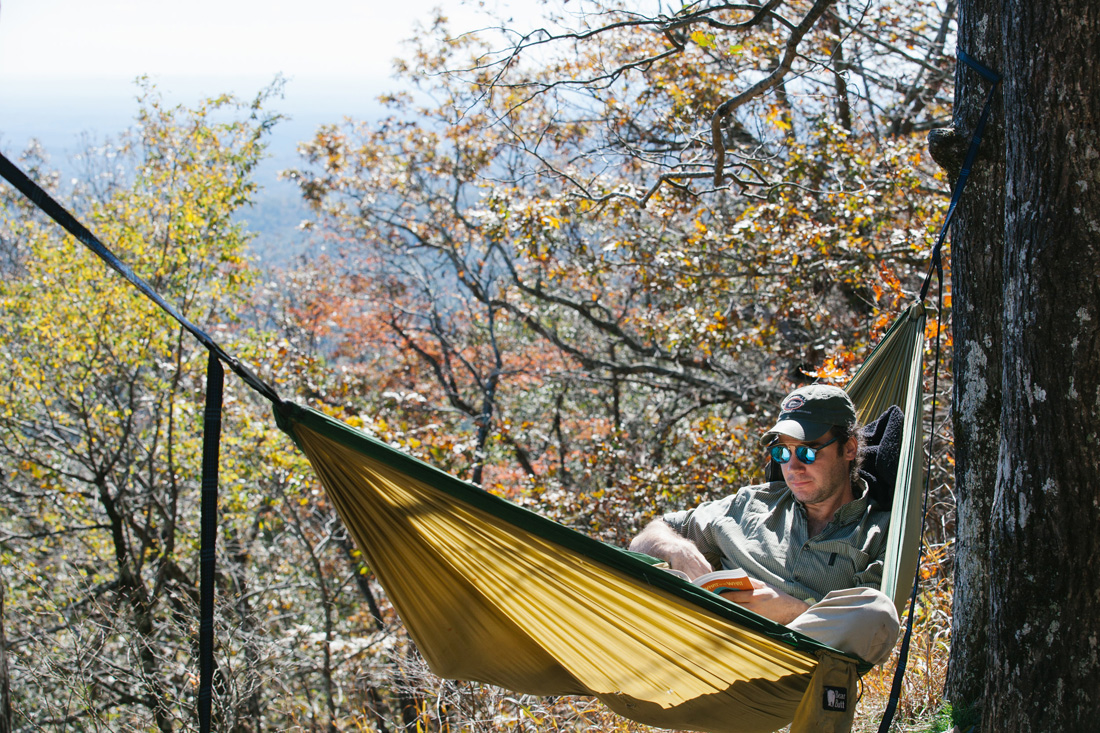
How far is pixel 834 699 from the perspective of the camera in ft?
4.81

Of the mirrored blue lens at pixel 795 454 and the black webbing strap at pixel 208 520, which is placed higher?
the mirrored blue lens at pixel 795 454

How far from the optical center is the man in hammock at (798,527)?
6.13ft

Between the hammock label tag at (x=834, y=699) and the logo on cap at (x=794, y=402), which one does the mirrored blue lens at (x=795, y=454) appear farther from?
the hammock label tag at (x=834, y=699)

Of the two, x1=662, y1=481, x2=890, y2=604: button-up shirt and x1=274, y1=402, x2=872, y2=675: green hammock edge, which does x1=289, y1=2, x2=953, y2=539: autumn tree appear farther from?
x1=274, y1=402, x2=872, y2=675: green hammock edge

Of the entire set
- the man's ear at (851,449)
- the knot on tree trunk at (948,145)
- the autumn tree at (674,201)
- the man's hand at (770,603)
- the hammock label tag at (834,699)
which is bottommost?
the hammock label tag at (834,699)

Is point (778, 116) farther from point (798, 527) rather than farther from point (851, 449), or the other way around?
point (798, 527)

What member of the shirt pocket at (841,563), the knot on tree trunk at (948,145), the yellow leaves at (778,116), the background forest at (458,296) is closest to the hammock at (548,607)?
the shirt pocket at (841,563)

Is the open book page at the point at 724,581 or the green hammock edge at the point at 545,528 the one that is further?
the open book page at the point at 724,581

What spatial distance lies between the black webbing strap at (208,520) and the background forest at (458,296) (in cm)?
154

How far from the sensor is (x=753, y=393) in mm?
5852

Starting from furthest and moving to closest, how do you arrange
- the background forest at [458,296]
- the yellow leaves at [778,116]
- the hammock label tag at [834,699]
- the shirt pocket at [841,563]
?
the yellow leaves at [778,116]
the background forest at [458,296]
the shirt pocket at [841,563]
the hammock label tag at [834,699]

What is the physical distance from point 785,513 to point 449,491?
964mm

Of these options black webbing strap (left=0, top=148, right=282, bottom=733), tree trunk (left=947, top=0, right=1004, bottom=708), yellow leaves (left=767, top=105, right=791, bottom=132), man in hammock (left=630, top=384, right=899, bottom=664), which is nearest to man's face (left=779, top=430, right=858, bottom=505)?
man in hammock (left=630, top=384, right=899, bottom=664)

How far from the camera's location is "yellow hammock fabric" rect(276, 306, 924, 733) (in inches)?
58.6
